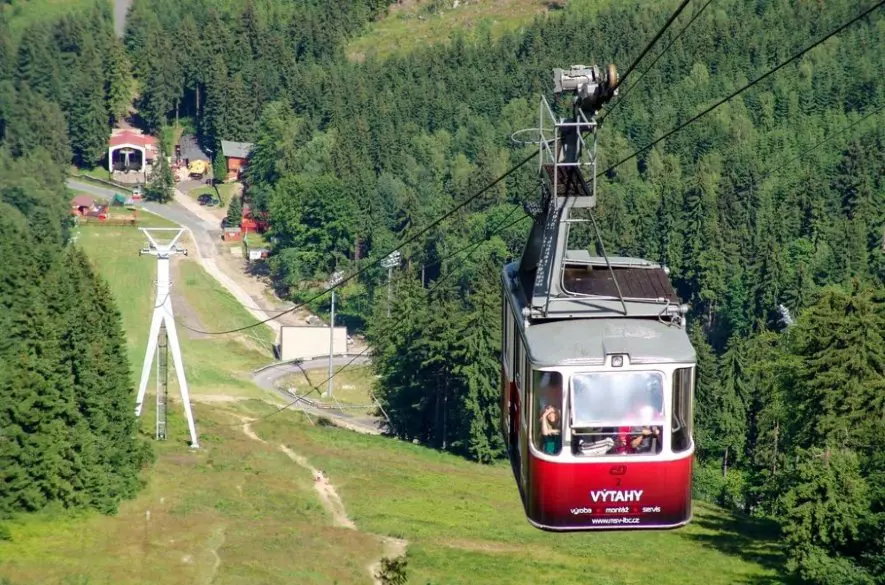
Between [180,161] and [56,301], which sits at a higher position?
[180,161]

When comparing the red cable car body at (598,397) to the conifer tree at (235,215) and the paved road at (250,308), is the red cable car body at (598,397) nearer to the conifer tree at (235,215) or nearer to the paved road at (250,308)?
the paved road at (250,308)

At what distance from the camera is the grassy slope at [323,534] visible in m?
57.6

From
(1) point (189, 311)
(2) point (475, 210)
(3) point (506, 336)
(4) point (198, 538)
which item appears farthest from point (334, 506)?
(2) point (475, 210)

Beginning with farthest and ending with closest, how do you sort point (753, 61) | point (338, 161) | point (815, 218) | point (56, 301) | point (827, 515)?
point (753, 61)
point (338, 161)
point (815, 218)
point (56, 301)
point (827, 515)

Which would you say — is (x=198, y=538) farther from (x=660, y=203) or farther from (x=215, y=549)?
(x=660, y=203)

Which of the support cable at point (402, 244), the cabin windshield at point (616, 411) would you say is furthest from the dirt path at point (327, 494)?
the cabin windshield at point (616, 411)

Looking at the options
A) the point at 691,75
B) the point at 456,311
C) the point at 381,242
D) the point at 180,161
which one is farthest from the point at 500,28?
the point at 456,311

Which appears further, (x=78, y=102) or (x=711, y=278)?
(x=78, y=102)

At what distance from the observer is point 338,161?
147 m

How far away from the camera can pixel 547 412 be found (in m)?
26.0

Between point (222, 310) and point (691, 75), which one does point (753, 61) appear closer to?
point (691, 75)

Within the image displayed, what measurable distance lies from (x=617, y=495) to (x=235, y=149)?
13800 centimetres

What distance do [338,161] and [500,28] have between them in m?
58.8

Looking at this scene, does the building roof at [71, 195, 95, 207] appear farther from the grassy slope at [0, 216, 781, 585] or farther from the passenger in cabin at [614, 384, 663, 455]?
the passenger in cabin at [614, 384, 663, 455]
